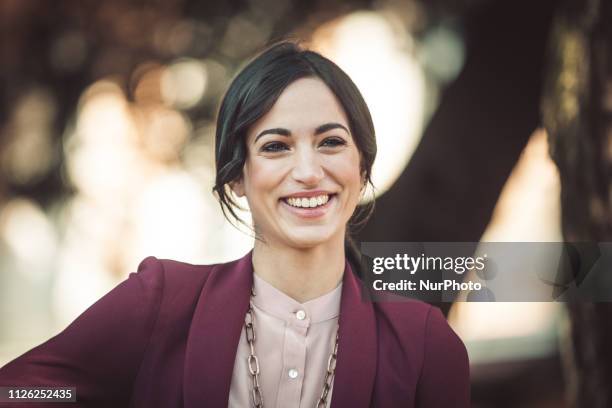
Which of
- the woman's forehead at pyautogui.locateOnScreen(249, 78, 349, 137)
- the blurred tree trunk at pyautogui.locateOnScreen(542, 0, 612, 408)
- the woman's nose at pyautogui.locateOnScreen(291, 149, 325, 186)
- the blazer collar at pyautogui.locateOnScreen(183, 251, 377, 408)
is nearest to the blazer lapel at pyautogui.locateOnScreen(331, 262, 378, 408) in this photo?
the blazer collar at pyautogui.locateOnScreen(183, 251, 377, 408)

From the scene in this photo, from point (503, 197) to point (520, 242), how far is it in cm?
15

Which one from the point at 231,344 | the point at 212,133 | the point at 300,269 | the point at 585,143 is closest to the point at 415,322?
the point at 300,269

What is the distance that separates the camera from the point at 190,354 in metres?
Result: 1.44

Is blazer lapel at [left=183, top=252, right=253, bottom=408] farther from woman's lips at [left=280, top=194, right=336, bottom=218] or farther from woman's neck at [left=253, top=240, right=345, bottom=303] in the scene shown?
woman's lips at [left=280, top=194, right=336, bottom=218]

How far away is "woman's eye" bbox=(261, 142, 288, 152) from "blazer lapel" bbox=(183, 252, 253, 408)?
0.90 ft

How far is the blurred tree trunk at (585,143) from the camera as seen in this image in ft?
6.16

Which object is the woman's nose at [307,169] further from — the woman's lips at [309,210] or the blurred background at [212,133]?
the blurred background at [212,133]

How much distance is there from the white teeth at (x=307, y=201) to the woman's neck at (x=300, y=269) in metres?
0.11

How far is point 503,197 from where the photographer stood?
78.4 inches

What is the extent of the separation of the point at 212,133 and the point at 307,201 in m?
0.80

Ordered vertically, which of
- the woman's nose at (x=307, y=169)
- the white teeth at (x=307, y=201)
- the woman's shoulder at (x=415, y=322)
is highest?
the woman's nose at (x=307, y=169)

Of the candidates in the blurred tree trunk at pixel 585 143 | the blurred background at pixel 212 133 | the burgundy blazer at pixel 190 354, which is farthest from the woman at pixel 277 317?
the blurred tree trunk at pixel 585 143

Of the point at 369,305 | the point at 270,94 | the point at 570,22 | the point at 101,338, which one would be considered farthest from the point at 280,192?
the point at 570,22

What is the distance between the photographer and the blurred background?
6.33ft
